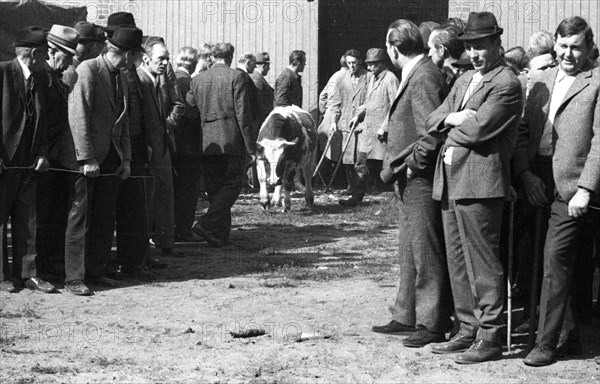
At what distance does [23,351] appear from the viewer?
7207 mm

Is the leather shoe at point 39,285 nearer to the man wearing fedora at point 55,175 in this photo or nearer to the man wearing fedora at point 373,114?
the man wearing fedora at point 55,175

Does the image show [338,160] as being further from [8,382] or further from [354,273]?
[8,382]

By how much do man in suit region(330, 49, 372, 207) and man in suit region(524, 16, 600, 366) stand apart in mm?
9323

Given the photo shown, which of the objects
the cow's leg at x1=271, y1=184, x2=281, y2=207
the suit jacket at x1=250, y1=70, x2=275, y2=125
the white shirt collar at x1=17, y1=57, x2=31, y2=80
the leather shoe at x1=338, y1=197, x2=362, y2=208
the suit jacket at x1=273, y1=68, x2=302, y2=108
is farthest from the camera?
the suit jacket at x1=250, y1=70, x2=275, y2=125

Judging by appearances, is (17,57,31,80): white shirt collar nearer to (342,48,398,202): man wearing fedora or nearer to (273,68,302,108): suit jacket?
(342,48,398,202): man wearing fedora

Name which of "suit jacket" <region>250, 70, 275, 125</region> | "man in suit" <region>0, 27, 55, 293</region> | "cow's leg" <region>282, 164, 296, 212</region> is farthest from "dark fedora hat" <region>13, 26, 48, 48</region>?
"suit jacket" <region>250, 70, 275, 125</region>

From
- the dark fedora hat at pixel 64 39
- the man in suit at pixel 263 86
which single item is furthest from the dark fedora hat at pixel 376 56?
the dark fedora hat at pixel 64 39

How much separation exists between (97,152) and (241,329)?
2334mm

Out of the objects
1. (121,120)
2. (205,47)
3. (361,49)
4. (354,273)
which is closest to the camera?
(121,120)

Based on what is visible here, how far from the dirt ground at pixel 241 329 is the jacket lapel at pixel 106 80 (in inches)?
64.8

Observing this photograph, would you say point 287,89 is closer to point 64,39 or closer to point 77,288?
point 64,39

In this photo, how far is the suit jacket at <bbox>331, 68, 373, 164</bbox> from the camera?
55.8ft

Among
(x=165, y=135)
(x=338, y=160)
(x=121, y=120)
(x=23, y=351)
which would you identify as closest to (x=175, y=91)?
(x=165, y=135)

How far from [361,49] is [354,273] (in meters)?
11.4
